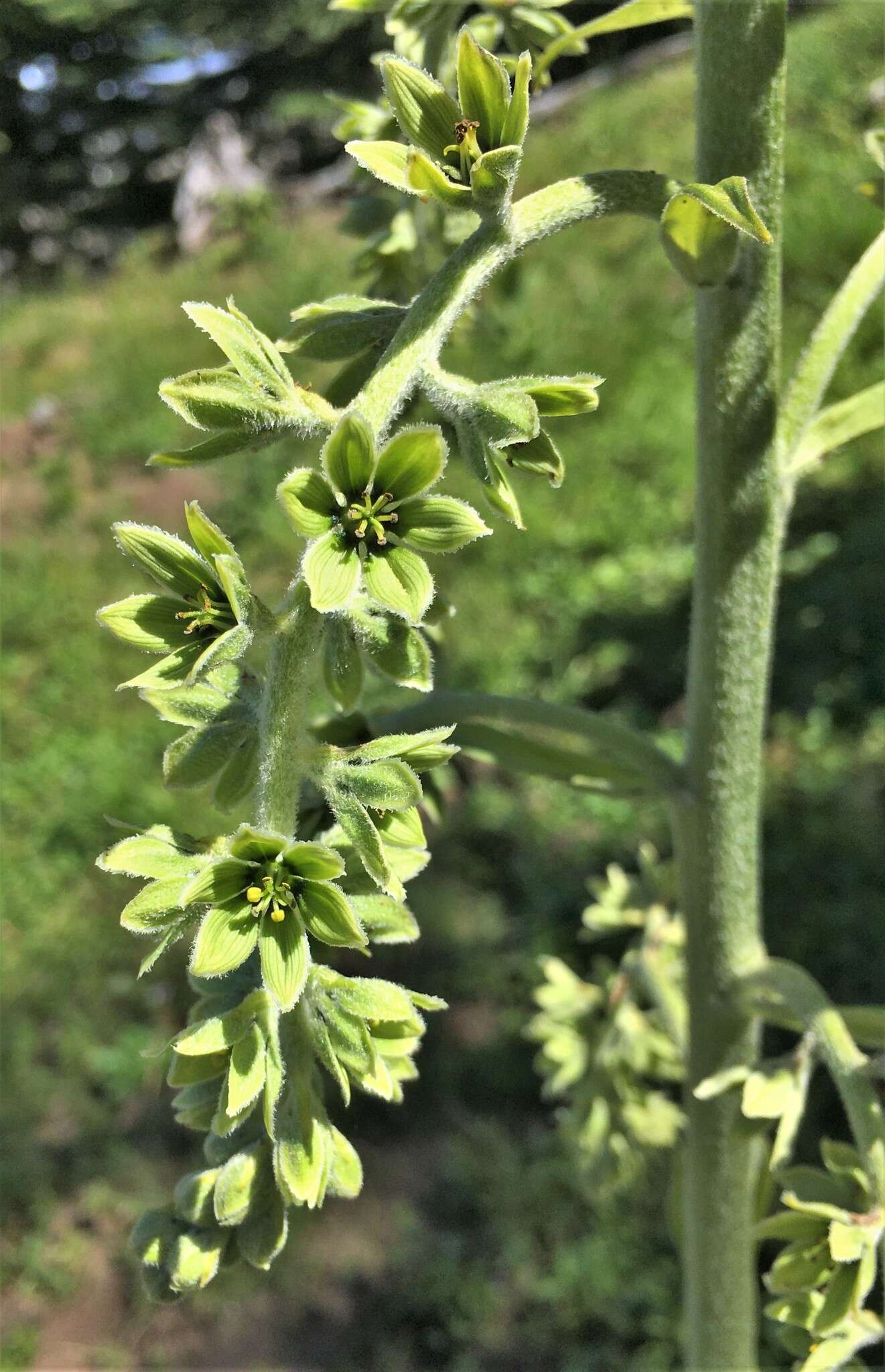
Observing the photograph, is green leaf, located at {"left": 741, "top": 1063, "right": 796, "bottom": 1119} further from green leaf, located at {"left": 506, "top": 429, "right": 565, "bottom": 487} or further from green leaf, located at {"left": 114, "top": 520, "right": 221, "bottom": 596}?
green leaf, located at {"left": 114, "top": 520, "right": 221, "bottom": 596}

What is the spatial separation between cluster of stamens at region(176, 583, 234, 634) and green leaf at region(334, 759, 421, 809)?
0.54 ft

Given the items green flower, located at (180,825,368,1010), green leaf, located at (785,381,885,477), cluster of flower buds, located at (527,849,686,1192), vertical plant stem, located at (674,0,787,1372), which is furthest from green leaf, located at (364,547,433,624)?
cluster of flower buds, located at (527,849,686,1192)

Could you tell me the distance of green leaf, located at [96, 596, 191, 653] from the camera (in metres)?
1.00

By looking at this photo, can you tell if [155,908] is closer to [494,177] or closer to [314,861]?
[314,861]

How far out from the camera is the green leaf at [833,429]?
1.42m

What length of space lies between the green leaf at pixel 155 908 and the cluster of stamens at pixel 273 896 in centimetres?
6

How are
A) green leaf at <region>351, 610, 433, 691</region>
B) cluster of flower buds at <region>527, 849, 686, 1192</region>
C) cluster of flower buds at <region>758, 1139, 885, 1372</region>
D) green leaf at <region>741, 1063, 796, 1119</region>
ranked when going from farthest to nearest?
cluster of flower buds at <region>527, 849, 686, 1192</region> → green leaf at <region>741, 1063, 796, 1119</region> → cluster of flower buds at <region>758, 1139, 885, 1372</region> → green leaf at <region>351, 610, 433, 691</region>

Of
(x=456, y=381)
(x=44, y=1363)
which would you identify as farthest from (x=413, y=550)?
(x=44, y=1363)

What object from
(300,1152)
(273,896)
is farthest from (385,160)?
(300,1152)

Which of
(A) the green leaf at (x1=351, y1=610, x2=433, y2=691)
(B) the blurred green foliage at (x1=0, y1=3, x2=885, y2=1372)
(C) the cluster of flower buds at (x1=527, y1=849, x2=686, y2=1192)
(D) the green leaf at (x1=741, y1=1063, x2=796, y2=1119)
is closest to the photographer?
(A) the green leaf at (x1=351, y1=610, x2=433, y2=691)

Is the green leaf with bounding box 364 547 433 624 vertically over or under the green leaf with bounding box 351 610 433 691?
over

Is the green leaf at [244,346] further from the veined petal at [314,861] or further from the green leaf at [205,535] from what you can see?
the veined petal at [314,861]

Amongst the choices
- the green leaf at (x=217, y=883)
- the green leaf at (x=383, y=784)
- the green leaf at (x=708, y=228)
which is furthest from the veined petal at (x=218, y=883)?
the green leaf at (x=708, y=228)

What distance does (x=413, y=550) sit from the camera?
1.04 meters
